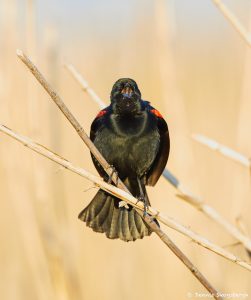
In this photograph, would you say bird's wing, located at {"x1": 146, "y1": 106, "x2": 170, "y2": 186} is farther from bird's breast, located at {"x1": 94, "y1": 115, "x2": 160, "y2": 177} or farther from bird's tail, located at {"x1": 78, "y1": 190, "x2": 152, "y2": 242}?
bird's tail, located at {"x1": 78, "y1": 190, "x2": 152, "y2": 242}

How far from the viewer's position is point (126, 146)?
2.46 meters

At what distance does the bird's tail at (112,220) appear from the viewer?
2375 millimetres

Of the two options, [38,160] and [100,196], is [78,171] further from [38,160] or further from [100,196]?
[38,160]

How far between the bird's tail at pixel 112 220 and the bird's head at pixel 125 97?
0.40 meters

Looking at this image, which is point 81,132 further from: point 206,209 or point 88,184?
point 88,184

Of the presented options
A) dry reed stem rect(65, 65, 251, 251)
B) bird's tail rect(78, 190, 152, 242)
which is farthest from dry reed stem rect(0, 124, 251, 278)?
bird's tail rect(78, 190, 152, 242)

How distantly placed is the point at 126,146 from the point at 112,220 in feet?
1.08

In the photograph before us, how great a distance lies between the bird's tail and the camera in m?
2.38

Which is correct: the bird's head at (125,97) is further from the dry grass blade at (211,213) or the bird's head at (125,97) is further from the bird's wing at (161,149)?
the dry grass blade at (211,213)

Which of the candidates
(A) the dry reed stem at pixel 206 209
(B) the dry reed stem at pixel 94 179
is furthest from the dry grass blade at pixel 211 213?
(B) the dry reed stem at pixel 94 179

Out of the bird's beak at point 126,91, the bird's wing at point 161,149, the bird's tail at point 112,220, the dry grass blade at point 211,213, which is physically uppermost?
the bird's beak at point 126,91

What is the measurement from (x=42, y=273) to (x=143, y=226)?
2.15 feet

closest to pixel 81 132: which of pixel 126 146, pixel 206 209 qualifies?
pixel 126 146

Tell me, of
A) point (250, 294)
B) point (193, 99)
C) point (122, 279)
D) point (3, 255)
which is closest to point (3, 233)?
point (3, 255)
